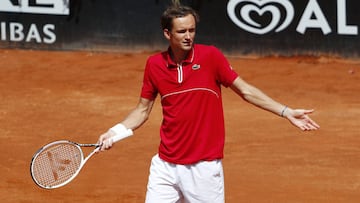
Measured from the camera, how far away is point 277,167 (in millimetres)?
9891

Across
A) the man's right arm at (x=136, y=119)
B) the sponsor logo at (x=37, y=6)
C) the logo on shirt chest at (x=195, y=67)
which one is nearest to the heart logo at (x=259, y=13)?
the sponsor logo at (x=37, y=6)

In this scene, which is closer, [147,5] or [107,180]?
[107,180]

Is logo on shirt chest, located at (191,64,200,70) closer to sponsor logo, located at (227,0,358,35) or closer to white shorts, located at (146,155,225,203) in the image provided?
white shorts, located at (146,155,225,203)

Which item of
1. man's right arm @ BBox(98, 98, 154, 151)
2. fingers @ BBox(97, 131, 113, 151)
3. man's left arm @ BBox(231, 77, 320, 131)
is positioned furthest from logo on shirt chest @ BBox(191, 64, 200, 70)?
fingers @ BBox(97, 131, 113, 151)

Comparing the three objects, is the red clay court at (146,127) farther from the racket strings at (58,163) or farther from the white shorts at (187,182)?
the white shorts at (187,182)

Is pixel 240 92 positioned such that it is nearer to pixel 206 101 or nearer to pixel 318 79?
pixel 206 101

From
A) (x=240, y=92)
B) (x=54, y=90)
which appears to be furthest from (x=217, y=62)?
(x=54, y=90)

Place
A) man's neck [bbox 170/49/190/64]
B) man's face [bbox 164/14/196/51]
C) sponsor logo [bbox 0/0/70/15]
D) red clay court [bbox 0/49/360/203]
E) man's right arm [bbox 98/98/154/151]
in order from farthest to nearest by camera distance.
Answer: sponsor logo [bbox 0/0/70/15], red clay court [bbox 0/49/360/203], man's right arm [bbox 98/98/154/151], man's neck [bbox 170/49/190/64], man's face [bbox 164/14/196/51]

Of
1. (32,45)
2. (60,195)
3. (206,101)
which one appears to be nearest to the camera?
(206,101)

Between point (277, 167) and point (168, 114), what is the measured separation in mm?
4048

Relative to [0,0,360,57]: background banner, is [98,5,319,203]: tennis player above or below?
above

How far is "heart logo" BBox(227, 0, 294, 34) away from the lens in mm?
14742

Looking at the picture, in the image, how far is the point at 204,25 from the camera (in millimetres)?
15039

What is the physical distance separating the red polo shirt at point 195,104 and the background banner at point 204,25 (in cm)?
883
